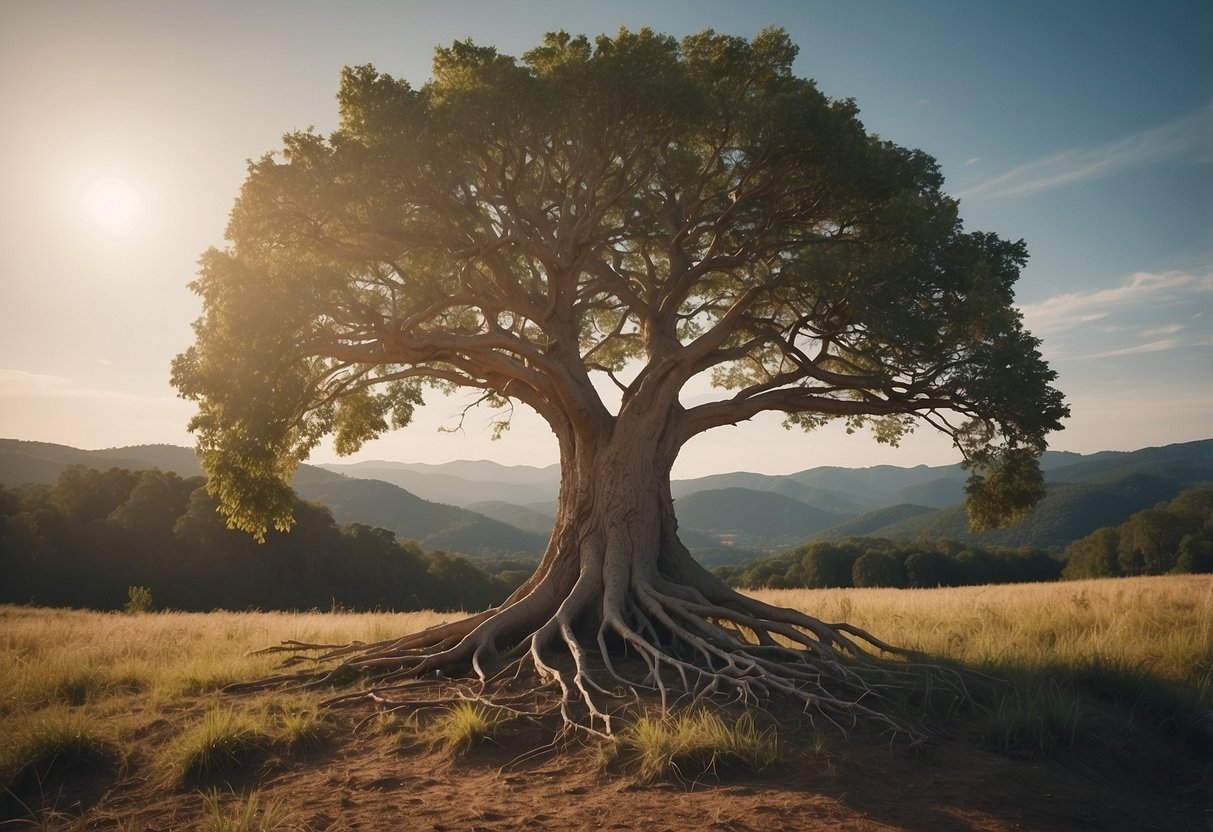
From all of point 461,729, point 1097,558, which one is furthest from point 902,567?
point 461,729

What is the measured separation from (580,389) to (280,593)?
4962 cm

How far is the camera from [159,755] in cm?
653

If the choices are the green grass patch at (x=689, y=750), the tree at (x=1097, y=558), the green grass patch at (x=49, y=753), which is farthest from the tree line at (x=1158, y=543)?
the green grass patch at (x=49, y=753)

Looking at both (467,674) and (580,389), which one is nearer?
(467,674)

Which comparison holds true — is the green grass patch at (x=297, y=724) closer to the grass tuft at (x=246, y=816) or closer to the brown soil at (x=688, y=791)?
the brown soil at (x=688, y=791)

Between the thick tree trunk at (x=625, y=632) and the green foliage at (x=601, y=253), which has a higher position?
the green foliage at (x=601, y=253)

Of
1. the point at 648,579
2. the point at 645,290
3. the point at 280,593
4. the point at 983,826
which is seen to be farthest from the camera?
the point at 280,593

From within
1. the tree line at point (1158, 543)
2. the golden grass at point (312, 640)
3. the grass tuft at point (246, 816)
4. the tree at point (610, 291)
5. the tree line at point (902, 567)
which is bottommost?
the tree line at point (902, 567)

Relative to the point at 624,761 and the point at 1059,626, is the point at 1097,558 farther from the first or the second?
the point at 624,761

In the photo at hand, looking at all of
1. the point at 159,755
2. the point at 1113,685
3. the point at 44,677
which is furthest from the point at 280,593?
the point at 1113,685

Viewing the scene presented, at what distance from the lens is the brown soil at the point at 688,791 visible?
4.86 m

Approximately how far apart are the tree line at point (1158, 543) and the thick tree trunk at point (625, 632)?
6359 cm

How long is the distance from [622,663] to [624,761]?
11.4ft

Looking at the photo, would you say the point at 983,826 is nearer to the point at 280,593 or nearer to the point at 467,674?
the point at 467,674
